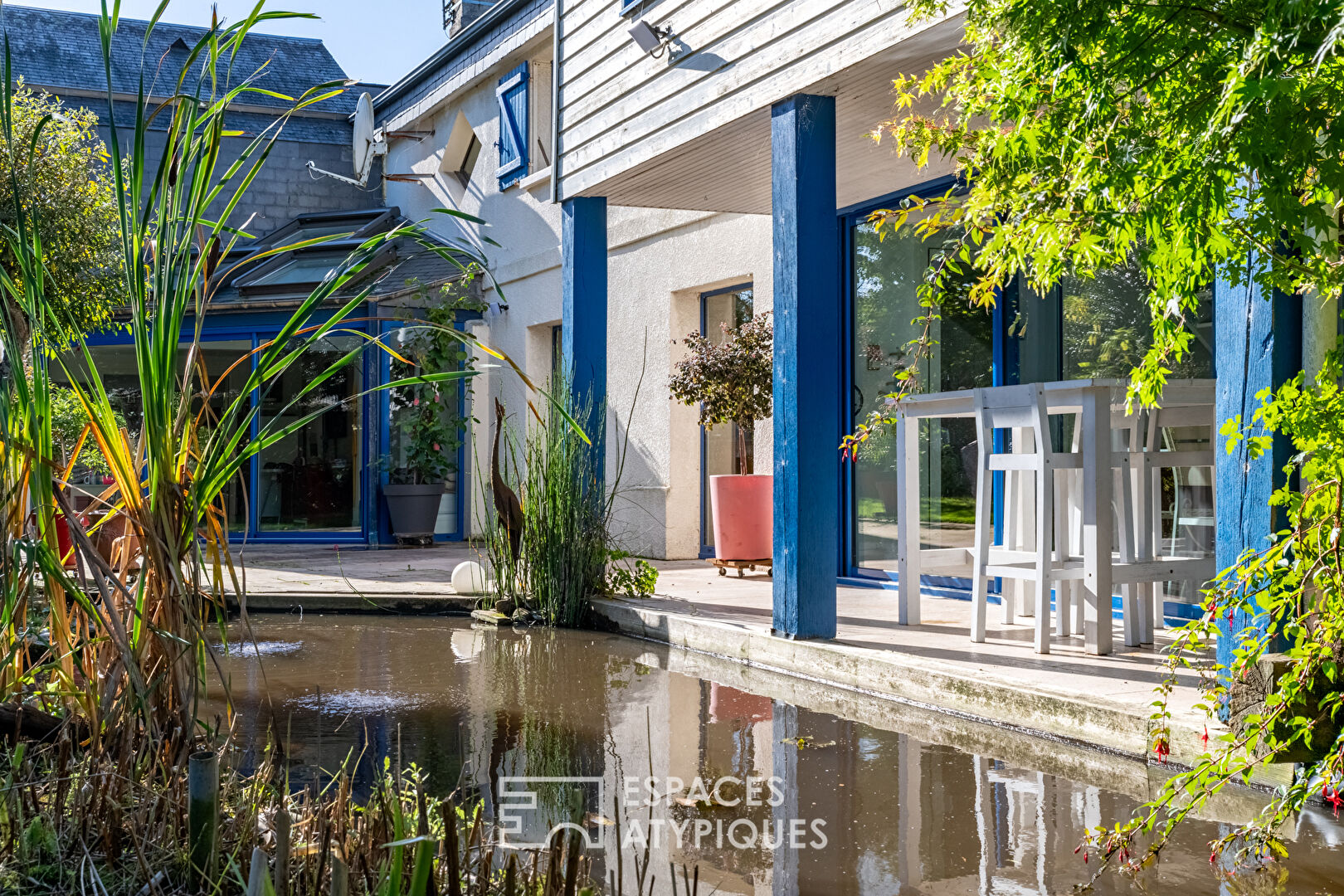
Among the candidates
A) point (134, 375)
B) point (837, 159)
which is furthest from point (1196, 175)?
point (134, 375)

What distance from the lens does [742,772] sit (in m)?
3.35

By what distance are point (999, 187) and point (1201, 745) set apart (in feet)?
6.10

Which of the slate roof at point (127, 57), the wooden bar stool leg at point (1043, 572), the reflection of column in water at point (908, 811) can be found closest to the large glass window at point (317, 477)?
the slate roof at point (127, 57)

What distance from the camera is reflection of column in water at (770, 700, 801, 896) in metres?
2.45

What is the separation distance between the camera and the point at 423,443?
11.3 m

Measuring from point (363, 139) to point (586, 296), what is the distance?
7.84 metres

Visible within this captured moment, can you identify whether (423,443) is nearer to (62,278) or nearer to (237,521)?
(237,521)

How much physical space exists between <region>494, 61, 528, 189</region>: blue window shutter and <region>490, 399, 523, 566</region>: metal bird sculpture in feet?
15.2

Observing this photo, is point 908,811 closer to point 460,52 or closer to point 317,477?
point 317,477

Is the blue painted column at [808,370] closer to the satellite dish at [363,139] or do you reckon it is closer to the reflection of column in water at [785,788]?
the reflection of column in water at [785,788]

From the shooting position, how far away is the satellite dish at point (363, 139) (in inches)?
537

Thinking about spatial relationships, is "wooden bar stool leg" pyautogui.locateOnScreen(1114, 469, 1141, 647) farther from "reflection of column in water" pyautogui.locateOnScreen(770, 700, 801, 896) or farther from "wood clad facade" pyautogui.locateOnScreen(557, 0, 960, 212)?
"wood clad facade" pyautogui.locateOnScreen(557, 0, 960, 212)

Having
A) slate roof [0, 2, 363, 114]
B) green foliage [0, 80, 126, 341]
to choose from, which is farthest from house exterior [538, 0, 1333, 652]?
slate roof [0, 2, 363, 114]

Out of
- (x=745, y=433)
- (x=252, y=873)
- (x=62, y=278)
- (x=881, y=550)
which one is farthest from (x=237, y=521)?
(x=252, y=873)
